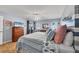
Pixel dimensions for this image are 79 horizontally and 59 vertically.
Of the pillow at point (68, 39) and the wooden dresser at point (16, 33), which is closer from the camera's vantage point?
the pillow at point (68, 39)

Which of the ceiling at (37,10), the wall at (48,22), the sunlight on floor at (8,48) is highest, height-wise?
the ceiling at (37,10)

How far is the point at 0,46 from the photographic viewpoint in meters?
1.38

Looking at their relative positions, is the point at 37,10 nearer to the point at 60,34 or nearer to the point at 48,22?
the point at 48,22

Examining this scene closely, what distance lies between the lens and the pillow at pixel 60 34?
1.34 m

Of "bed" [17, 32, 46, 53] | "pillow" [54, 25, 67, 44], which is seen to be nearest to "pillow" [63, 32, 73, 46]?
"pillow" [54, 25, 67, 44]

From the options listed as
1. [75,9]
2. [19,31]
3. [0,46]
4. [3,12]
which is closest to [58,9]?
[75,9]

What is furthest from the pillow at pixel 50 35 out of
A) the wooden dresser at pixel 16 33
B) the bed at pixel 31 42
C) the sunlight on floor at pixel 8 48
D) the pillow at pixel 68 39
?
the sunlight on floor at pixel 8 48

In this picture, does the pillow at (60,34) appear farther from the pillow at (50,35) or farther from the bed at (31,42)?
the bed at (31,42)

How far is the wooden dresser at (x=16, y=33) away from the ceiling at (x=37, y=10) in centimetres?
26

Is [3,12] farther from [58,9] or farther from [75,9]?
[75,9]

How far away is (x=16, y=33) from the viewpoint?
1.49m

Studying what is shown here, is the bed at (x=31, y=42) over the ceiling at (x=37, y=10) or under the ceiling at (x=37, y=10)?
under
